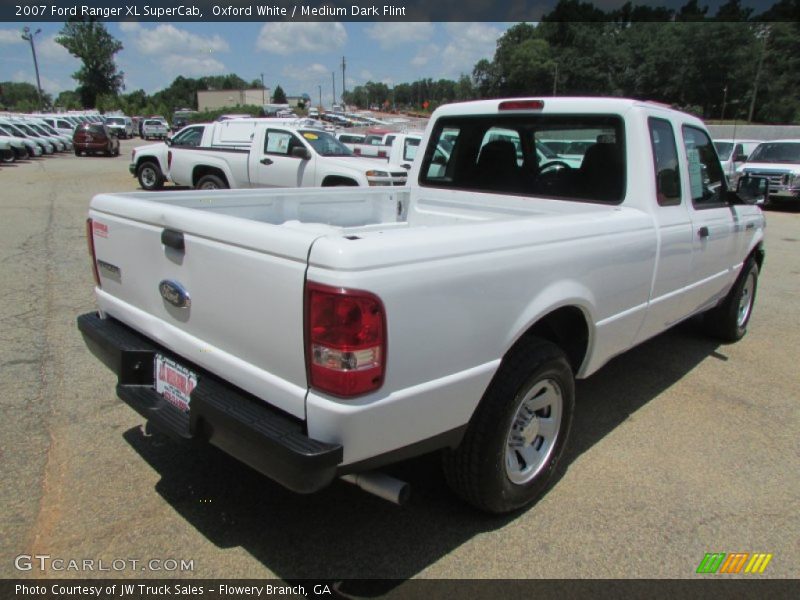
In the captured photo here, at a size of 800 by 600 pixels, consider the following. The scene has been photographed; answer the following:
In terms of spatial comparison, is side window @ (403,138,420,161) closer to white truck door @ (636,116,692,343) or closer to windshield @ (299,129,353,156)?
windshield @ (299,129,353,156)

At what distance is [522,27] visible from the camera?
128m

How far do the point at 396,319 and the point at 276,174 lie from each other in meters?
10.2

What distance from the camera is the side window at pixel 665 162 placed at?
3.39 m

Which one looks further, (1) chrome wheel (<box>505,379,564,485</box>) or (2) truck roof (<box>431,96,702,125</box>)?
(2) truck roof (<box>431,96,702,125</box>)

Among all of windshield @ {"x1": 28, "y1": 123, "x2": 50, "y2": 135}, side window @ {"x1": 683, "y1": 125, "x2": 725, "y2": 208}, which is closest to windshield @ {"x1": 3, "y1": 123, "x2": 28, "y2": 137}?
windshield @ {"x1": 28, "y1": 123, "x2": 50, "y2": 135}

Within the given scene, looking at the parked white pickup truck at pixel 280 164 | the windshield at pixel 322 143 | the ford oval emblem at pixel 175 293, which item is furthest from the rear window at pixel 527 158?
the windshield at pixel 322 143

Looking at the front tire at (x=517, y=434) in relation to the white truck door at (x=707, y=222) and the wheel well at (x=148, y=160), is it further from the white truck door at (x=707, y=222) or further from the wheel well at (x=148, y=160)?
the wheel well at (x=148, y=160)

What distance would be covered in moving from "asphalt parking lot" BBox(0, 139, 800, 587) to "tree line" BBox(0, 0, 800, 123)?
59814mm

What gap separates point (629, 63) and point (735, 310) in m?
98.0

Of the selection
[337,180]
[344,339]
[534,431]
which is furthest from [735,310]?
[337,180]

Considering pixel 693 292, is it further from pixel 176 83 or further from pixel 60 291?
pixel 176 83

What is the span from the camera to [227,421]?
2.11 metres

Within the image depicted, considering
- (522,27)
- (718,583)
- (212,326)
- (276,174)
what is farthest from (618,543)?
(522,27)

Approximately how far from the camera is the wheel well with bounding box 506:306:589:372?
2863mm
